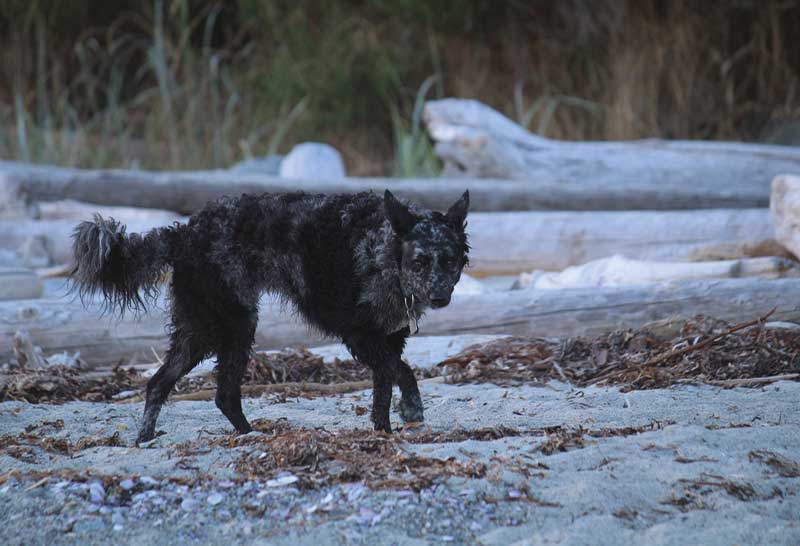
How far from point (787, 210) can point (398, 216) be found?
3943 millimetres

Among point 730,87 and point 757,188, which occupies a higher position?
point 730,87

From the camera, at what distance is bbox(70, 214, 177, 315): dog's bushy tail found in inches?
179

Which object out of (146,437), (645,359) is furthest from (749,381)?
(146,437)

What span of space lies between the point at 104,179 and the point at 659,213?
522cm

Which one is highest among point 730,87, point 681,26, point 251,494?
point 681,26

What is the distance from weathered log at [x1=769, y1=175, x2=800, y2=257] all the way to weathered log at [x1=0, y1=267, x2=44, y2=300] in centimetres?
534

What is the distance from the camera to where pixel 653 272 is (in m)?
7.14

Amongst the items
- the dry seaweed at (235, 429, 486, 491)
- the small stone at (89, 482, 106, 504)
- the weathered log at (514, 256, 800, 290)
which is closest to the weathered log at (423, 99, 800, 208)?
the weathered log at (514, 256, 800, 290)

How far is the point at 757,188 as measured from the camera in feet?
32.2

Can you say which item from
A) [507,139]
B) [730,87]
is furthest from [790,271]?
[730,87]

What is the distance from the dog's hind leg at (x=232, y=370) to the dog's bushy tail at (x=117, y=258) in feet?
1.48

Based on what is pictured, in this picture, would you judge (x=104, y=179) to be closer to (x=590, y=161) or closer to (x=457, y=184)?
(x=457, y=184)

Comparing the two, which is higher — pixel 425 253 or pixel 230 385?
pixel 425 253

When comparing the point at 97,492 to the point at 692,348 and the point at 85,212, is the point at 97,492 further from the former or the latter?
the point at 85,212
